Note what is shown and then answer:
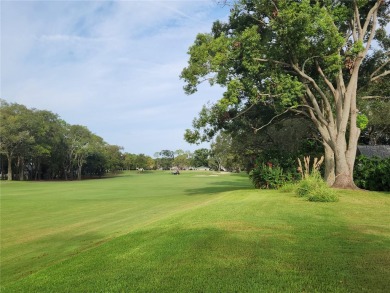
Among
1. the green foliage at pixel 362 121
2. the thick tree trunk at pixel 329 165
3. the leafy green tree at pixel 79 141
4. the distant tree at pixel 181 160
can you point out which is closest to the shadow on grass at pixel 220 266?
the thick tree trunk at pixel 329 165

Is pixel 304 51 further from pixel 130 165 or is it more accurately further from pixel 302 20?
pixel 130 165

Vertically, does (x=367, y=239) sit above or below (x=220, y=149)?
below

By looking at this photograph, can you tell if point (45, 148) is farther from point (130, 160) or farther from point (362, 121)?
point (130, 160)

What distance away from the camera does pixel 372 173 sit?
67.9 feet

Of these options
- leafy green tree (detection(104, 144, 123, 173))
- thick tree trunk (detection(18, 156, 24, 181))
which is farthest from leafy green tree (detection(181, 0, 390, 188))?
leafy green tree (detection(104, 144, 123, 173))

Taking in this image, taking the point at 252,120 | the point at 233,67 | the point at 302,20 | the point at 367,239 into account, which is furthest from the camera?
the point at 252,120

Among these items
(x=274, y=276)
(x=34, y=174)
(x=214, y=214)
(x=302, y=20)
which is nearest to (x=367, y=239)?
(x=274, y=276)

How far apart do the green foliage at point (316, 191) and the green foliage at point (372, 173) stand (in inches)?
299

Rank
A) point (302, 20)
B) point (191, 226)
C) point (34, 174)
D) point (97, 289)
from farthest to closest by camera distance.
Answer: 1. point (34, 174)
2. point (302, 20)
3. point (191, 226)
4. point (97, 289)

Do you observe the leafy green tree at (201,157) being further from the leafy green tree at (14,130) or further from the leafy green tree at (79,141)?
the leafy green tree at (14,130)

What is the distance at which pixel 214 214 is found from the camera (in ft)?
32.3

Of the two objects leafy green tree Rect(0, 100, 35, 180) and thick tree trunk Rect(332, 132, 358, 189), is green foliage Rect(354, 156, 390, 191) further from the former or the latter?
leafy green tree Rect(0, 100, 35, 180)

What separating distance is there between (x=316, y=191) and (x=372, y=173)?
32.3ft

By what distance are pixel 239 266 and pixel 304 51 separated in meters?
15.5
